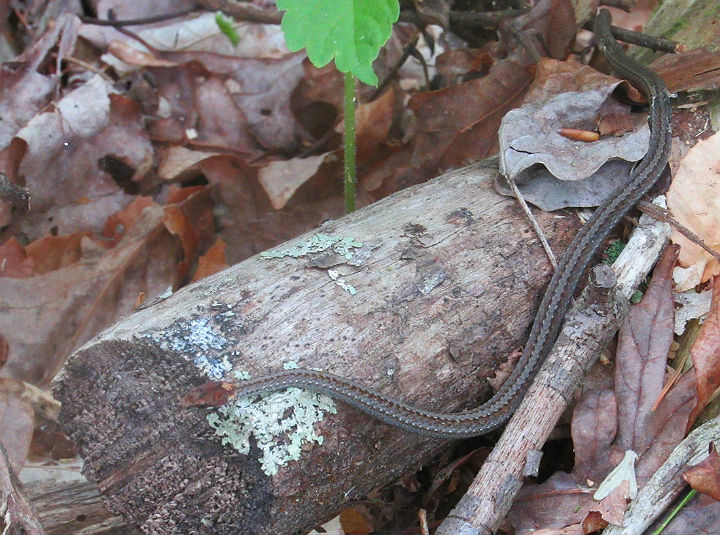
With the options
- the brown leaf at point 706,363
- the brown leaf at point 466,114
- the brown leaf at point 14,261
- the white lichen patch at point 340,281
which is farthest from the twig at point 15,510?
the brown leaf at point 466,114

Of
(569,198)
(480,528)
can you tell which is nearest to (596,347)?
(569,198)

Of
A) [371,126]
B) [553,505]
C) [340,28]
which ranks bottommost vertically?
[553,505]

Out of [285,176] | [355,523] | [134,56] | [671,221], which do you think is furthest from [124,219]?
[671,221]

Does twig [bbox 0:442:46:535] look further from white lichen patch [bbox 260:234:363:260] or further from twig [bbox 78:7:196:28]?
twig [bbox 78:7:196:28]

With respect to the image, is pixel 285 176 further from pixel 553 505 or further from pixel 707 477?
pixel 707 477

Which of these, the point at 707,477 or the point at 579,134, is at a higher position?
the point at 579,134
